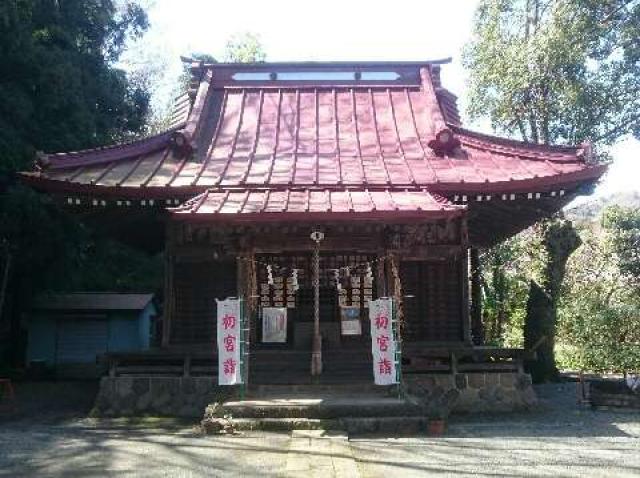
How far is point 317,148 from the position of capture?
12305 millimetres

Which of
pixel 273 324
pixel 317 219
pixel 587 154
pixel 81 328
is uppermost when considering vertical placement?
pixel 587 154

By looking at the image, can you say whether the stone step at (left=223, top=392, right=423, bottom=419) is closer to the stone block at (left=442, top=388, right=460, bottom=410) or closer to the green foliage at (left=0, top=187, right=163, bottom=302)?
the stone block at (left=442, top=388, right=460, bottom=410)

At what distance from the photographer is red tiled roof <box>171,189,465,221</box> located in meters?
8.88

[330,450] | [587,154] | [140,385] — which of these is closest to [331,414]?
[330,450]

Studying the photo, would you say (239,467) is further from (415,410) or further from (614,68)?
(614,68)

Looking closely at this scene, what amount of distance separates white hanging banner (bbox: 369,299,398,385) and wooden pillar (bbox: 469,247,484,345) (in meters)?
4.10

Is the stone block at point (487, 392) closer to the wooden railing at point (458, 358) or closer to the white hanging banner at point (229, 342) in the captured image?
the wooden railing at point (458, 358)

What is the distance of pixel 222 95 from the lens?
14.6 metres

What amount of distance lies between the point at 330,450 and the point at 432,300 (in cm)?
509

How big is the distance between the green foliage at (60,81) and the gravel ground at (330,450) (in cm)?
809

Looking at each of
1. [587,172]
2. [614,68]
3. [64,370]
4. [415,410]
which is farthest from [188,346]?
[614,68]

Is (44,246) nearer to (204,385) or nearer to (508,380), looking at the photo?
(204,385)

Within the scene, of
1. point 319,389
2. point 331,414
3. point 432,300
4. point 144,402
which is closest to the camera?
point 331,414

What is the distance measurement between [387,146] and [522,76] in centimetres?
498
